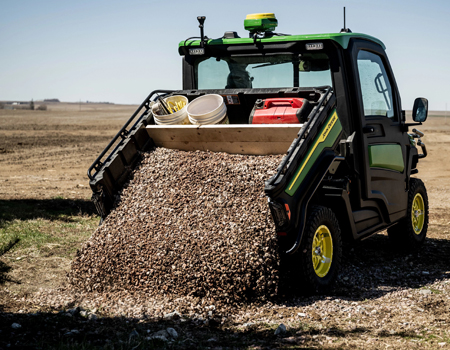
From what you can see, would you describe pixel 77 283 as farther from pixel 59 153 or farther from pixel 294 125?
pixel 59 153

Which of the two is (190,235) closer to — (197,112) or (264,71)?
(197,112)

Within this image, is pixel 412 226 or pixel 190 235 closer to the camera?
pixel 190 235

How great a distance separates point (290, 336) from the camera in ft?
13.4

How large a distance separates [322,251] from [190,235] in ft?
4.28

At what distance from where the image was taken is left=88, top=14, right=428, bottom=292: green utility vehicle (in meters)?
4.98

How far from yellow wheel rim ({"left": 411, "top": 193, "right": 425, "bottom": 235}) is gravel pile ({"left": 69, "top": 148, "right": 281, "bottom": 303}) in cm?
289

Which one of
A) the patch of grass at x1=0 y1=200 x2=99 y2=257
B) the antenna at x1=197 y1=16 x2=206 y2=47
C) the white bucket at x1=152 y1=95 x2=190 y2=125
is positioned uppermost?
the antenna at x1=197 y1=16 x2=206 y2=47

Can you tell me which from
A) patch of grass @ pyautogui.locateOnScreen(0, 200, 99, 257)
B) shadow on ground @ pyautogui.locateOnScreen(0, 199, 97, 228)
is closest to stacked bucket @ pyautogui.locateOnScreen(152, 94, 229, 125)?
patch of grass @ pyautogui.locateOnScreen(0, 200, 99, 257)

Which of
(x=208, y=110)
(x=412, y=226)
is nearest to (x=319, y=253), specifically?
(x=208, y=110)

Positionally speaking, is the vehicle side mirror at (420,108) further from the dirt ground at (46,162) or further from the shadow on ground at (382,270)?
the dirt ground at (46,162)

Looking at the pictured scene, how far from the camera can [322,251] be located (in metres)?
5.27

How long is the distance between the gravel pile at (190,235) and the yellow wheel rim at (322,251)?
1.82ft

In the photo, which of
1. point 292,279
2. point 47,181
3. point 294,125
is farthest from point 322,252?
point 47,181

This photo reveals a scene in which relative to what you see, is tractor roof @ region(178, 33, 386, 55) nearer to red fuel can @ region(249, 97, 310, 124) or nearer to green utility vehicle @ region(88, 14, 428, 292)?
green utility vehicle @ region(88, 14, 428, 292)
